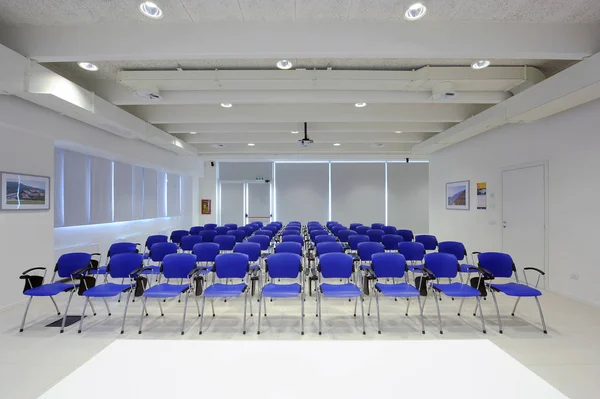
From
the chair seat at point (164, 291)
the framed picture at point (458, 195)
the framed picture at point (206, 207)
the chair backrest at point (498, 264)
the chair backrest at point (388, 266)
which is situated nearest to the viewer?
the chair seat at point (164, 291)

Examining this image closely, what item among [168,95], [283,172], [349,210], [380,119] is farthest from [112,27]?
[349,210]

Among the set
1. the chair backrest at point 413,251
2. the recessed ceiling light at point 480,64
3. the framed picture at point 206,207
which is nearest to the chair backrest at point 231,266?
the chair backrest at point 413,251

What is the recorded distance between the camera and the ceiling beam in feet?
12.1

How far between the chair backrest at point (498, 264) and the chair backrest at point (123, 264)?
207 inches

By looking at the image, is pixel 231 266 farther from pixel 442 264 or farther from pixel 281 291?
pixel 442 264

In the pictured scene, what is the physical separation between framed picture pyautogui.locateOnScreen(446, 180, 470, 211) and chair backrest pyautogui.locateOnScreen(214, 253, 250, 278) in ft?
21.9

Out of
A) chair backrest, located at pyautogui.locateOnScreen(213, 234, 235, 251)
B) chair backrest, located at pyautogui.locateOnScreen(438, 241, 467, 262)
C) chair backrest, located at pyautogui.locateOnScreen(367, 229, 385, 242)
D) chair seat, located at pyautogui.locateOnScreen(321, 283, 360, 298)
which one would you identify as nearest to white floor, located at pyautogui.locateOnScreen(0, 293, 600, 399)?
chair seat, located at pyautogui.locateOnScreen(321, 283, 360, 298)

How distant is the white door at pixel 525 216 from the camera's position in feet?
19.4

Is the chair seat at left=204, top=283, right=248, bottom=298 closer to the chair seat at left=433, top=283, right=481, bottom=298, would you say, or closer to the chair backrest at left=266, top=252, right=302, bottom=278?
the chair backrest at left=266, top=252, right=302, bottom=278

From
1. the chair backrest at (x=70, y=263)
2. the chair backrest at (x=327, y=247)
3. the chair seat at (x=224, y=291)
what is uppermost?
the chair backrest at (x=327, y=247)

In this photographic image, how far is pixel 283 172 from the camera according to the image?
1374 cm

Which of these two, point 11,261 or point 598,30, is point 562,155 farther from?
point 11,261

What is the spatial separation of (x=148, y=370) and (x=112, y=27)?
13.8ft

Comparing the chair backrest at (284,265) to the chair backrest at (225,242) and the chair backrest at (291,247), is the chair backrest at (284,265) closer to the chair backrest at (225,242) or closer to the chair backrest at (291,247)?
the chair backrest at (291,247)
